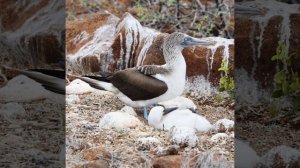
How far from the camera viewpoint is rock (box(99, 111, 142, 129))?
405cm

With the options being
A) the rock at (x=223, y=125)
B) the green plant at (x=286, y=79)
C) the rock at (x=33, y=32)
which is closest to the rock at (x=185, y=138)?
the rock at (x=223, y=125)

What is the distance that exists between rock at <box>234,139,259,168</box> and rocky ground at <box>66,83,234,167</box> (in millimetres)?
58

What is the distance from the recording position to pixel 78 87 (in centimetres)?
411

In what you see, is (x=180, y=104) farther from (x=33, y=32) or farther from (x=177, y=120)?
(x=33, y=32)

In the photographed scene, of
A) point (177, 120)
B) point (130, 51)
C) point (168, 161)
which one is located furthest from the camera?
point (130, 51)

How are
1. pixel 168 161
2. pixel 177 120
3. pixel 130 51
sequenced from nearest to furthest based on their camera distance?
pixel 168 161 → pixel 177 120 → pixel 130 51

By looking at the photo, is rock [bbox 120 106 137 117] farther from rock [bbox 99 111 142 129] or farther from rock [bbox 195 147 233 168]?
rock [bbox 195 147 233 168]

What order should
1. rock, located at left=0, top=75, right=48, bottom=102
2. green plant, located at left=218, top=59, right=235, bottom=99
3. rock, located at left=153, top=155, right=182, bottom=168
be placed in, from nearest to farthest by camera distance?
rock, located at left=153, top=155, right=182, bottom=168
green plant, located at left=218, top=59, right=235, bottom=99
rock, located at left=0, top=75, right=48, bottom=102

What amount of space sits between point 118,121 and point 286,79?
0.90 m

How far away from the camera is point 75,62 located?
4160 millimetres

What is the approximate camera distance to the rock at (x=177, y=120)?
406 cm

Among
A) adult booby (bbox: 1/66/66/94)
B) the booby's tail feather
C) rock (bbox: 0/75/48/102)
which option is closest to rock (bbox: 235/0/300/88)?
the booby's tail feather

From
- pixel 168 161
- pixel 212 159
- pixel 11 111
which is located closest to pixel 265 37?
pixel 212 159

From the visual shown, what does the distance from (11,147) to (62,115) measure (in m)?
0.31
